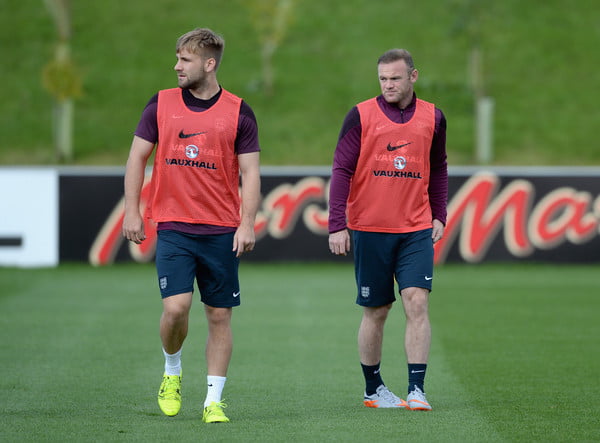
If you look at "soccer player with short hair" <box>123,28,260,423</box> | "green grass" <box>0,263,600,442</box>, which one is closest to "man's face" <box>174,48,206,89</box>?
"soccer player with short hair" <box>123,28,260,423</box>

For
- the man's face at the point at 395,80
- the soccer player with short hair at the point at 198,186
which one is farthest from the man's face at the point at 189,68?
the man's face at the point at 395,80

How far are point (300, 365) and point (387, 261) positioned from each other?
195cm

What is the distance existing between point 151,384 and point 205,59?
247 centimetres

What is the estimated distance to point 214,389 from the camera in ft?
20.8

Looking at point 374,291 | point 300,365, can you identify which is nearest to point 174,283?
point 374,291

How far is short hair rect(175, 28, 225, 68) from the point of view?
6.24 m

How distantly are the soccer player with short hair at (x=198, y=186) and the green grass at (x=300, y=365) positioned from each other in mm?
565

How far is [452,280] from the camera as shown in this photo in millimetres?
15578

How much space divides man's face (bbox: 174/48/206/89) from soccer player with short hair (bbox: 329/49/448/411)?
1.03 metres

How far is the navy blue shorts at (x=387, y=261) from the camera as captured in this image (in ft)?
22.5

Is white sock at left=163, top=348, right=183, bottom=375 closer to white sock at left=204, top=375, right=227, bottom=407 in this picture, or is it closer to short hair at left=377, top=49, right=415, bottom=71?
white sock at left=204, top=375, right=227, bottom=407

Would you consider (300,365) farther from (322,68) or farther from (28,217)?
(322,68)

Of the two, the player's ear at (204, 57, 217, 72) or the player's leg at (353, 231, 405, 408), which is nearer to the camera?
the player's ear at (204, 57, 217, 72)

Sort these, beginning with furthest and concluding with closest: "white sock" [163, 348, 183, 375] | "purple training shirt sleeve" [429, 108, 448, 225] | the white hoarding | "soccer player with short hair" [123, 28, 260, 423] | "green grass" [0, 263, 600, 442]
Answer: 1. the white hoarding
2. "purple training shirt sleeve" [429, 108, 448, 225]
3. "white sock" [163, 348, 183, 375]
4. "soccer player with short hair" [123, 28, 260, 423]
5. "green grass" [0, 263, 600, 442]
